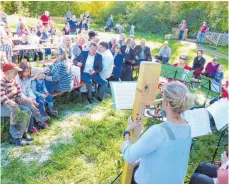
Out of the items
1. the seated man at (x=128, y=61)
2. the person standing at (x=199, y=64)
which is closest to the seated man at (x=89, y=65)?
the seated man at (x=128, y=61)

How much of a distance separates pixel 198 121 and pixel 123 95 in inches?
59.7

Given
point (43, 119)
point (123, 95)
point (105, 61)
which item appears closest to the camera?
point (123, 95)

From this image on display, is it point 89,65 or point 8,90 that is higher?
point 8,90

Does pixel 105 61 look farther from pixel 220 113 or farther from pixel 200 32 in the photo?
pixel 200 32

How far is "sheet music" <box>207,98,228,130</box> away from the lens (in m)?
3.97

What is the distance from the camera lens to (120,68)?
7.27m

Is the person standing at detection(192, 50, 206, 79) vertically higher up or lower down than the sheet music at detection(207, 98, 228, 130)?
lower down

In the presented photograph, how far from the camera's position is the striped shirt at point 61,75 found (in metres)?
5.29

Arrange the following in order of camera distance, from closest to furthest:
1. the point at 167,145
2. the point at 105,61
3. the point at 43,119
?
1. the point at 167,145
2. the point at 43,119
3. the point at 105,61

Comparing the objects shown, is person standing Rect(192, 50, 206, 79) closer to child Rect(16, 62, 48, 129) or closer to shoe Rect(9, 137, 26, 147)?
child Rect(16, 62, 48, 129)

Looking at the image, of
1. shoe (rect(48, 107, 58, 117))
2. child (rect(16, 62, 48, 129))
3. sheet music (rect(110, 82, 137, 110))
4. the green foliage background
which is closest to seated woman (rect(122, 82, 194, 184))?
sheet music (rect(110, 82, 137, 110))

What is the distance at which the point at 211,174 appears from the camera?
310 cm

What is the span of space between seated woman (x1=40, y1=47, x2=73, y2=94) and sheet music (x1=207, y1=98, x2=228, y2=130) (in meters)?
2.81

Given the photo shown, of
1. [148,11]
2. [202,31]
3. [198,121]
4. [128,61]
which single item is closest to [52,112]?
[198,121]
